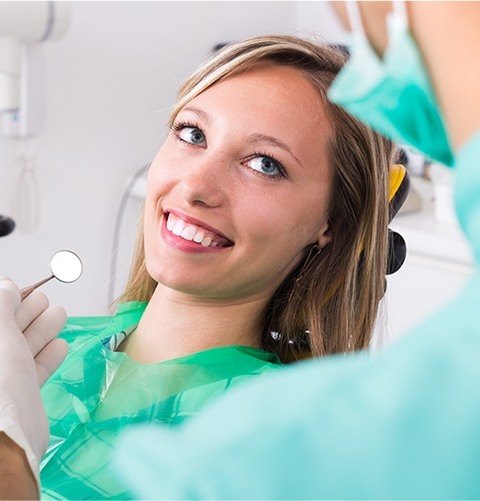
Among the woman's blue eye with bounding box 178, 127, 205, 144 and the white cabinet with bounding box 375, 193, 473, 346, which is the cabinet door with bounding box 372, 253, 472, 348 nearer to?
the white cabinet with bounding box 375, 193, 473, 346

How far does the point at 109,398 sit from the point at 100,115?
1.81 meters

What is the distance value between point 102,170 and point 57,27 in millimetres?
654

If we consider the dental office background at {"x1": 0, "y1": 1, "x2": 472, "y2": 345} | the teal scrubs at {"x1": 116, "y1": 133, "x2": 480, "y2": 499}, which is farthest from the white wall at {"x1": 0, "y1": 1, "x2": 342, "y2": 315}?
the teal scrubs at {"x1": 116, "y1": 133, "x2": 480, "y2": 499}

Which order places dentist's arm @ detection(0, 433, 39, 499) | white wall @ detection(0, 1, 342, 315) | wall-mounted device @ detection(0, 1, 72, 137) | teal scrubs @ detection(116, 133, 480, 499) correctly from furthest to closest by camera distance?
1. white wall @ detection(0, 1, 342, 315)
2. wall-mounted device @ detection(0, 1, 72, 137)
3. dentist's arm @ detection(0, 433, 39, 499)
4. teal scrubs @ detection(116, 133, 480, 499)

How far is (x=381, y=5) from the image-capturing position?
583 millimetres

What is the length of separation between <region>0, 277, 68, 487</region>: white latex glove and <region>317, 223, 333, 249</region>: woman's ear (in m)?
0.43

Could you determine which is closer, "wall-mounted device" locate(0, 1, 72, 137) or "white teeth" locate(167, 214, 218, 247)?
"white teeth" locate(167, 214, 218, 247)

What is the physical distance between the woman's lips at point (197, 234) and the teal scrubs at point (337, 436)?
3.03 feet

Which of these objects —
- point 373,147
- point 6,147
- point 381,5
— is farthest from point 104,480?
point 6,147

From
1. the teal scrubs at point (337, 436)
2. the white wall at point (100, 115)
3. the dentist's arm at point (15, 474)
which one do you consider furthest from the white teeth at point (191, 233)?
the white wall at point (100, 115)

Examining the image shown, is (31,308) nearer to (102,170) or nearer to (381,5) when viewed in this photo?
(381,5)

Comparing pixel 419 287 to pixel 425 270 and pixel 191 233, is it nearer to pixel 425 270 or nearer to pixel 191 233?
pixel 425 270

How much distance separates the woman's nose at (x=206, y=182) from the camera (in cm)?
136

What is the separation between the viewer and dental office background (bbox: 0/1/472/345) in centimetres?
271
